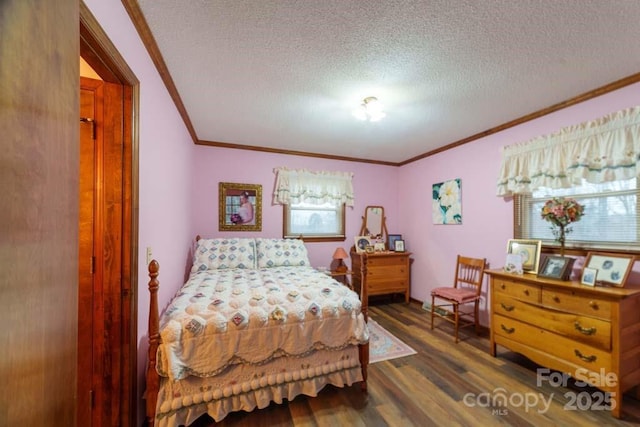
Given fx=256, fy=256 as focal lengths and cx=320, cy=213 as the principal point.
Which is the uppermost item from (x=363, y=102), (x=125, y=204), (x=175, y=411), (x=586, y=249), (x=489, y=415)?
(x=363, y=102)

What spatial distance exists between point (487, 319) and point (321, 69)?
317cm

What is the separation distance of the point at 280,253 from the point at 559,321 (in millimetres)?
2734

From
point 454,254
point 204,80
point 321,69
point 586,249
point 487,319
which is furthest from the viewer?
point 454,254

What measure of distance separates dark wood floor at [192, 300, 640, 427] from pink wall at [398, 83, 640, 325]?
0.94 m

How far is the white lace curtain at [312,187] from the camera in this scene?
3.82 metres

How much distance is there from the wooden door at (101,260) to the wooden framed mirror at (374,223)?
3.45m

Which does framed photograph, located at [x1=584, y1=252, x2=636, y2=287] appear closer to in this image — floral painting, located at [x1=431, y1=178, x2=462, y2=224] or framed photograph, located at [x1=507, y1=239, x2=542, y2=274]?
framed photograph, located at [x1=507, y1=239, x2=542, y2=274]

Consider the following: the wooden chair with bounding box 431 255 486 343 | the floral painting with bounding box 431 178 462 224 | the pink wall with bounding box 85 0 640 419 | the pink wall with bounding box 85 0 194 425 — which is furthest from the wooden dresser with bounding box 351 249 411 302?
the pink wall with bounding box 85 0 194 425

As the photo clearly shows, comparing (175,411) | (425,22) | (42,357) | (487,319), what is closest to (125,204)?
(42,357)

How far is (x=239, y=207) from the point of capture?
3670 mm

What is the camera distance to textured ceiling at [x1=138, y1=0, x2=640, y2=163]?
1.34 m

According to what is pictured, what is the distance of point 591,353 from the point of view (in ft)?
5.90

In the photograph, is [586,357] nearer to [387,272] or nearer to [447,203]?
[447,203]

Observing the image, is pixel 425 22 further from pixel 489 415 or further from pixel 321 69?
pixel 489 415
